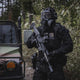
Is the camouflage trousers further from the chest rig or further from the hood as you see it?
the hood

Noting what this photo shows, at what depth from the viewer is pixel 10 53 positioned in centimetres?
411

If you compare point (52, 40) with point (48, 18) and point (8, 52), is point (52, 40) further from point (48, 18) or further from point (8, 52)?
point (8, 52)

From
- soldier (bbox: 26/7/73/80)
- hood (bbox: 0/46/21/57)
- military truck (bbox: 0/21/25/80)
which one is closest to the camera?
soldier (bbox: 26/7/73/80)

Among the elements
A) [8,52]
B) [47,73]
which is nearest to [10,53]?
[8,52]

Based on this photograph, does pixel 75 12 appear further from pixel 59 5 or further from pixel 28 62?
pixel 28 62

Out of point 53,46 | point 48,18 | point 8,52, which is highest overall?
point 48,18

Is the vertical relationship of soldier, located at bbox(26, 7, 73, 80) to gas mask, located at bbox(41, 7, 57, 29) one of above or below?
below

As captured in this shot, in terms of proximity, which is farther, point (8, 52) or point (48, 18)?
point (8, 52)

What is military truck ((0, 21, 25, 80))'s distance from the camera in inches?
149

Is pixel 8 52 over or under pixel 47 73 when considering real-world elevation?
over

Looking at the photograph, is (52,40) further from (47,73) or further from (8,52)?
(8,52)

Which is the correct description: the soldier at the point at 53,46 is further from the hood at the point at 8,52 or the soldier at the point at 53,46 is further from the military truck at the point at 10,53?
the hood at the point at 8,52

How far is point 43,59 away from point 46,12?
0.70m

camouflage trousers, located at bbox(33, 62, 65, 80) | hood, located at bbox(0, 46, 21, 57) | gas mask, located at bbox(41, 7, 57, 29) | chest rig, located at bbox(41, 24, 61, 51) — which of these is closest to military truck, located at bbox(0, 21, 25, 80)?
hood, located at bbox(0, 46, 21, 57)
